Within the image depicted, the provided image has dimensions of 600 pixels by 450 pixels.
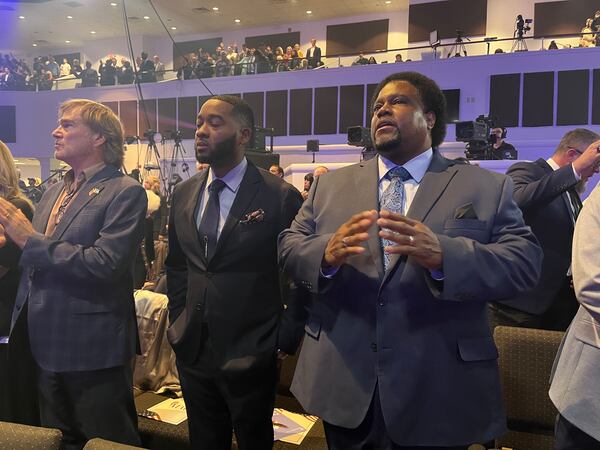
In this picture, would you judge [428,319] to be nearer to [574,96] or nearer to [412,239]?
[412,239]

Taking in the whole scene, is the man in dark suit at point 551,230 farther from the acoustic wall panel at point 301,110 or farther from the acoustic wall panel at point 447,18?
the acoustic wall panel at point 447,18

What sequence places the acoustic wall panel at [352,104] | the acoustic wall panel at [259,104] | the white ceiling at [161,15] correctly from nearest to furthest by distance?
the acoustic wall panel at [352,104] < the acoustic wall panel at [259,104] < the white ceiling at [161,15]

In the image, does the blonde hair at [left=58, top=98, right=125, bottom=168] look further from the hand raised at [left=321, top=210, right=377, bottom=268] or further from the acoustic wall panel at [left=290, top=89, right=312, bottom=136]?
the acoustic wall panel at [left=290, top=89, right=312, bottom=136]

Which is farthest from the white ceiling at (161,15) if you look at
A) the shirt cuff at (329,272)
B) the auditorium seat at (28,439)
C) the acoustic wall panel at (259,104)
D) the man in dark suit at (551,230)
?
the auditorium seat at (28,439)

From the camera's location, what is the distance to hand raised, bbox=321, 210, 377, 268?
4.15ft

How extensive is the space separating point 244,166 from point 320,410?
0.99 m

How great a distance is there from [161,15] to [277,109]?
5.69 metres

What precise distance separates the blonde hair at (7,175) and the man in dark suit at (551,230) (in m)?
2.26

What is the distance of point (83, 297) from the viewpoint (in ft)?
6.45

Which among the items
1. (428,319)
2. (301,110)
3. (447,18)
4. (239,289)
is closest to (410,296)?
(428,319)

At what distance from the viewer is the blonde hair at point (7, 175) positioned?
2305 millimetres

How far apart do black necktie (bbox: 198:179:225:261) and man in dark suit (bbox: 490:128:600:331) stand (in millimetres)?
1416

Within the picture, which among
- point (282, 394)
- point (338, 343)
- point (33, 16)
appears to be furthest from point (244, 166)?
point (33, 16)

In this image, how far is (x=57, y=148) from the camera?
6.90 feet
